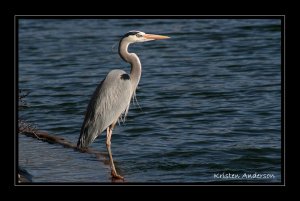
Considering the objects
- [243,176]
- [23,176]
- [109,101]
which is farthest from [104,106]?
[243,176]

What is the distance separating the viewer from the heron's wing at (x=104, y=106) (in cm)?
905

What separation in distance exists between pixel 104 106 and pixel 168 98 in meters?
4.25

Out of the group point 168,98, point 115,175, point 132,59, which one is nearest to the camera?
point 115,175

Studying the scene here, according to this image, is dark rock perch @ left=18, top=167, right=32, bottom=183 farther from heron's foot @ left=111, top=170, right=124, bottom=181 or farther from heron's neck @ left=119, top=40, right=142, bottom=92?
heron's neck @ left=119, top=40, right=142, bottom=92

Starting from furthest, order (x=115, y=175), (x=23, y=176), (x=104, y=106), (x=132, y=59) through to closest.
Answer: (x=132, y=59) → (x=104, y=106) → (x=115, y=175) → (x=23, y=176)

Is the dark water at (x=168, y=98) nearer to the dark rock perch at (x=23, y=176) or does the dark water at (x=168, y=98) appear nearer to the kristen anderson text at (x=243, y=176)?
the kristen anderson text at (x=243, y=176)

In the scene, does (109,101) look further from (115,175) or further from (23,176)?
(23,176)

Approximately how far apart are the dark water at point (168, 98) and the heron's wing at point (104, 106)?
428 millimetres

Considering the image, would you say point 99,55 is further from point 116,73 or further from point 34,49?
point 116,73

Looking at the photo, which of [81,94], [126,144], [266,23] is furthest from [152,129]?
[266,23]

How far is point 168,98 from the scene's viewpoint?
13305mm

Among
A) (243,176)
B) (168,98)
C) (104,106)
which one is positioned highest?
(168,98)

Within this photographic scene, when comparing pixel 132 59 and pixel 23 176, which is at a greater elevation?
pixel 132 59
